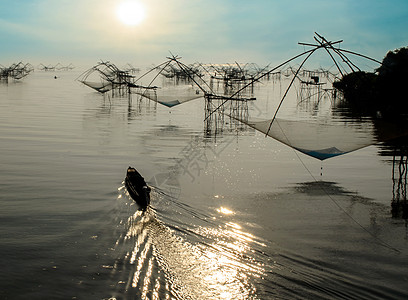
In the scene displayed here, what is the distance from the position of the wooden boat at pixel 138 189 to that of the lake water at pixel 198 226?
112 mm

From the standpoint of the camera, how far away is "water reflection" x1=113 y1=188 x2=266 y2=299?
12.1 feet

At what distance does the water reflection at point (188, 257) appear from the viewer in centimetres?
370

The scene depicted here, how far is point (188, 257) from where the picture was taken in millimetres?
4305

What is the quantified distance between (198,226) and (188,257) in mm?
875

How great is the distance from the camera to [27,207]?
562 centimetres

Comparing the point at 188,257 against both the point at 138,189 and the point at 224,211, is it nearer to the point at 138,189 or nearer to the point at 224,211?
the point at 224,211

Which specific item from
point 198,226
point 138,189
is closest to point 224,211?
point 198,226

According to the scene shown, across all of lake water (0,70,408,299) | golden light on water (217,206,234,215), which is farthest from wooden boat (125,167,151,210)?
golden light on water (217,206,234,215)

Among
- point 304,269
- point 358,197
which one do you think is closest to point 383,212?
point 358,197

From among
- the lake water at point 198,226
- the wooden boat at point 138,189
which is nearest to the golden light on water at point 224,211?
the lake water at point 198,226

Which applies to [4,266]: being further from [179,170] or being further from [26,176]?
[179,170]

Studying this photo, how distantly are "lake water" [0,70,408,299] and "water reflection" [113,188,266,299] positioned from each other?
0.02 m

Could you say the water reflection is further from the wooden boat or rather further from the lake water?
the wooden boat

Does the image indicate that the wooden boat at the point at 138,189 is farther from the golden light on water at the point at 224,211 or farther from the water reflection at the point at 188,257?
the golden light on water at the point at 224,211
